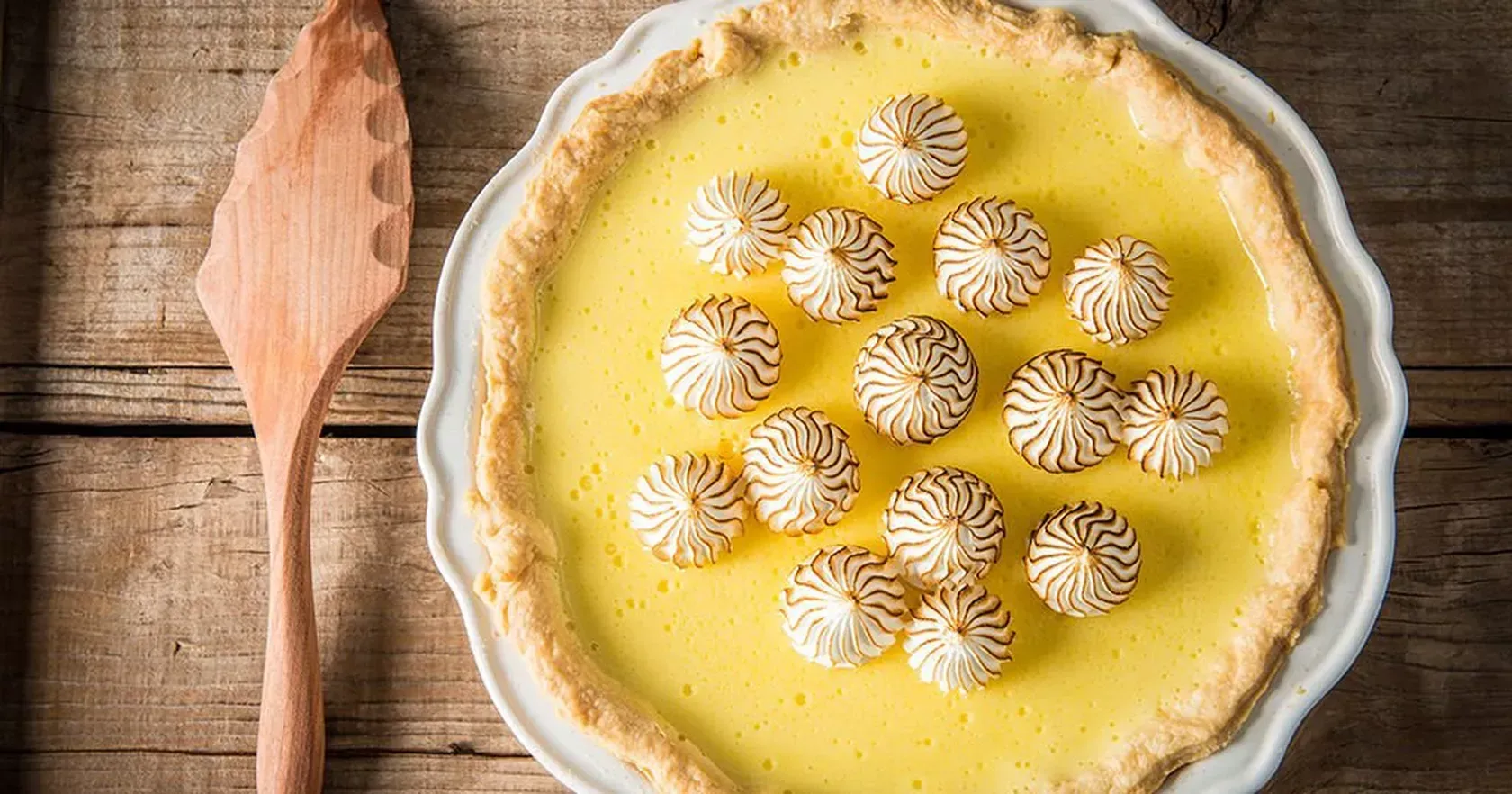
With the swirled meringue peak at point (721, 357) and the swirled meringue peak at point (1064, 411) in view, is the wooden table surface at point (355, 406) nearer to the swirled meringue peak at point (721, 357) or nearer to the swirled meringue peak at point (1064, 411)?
the swirled meringue peak at point (721, 357)

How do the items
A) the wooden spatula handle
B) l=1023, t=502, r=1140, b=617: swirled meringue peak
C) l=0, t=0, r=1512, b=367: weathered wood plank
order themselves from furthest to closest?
l=0, t=0, r=1512, b=367: weathered wood plank
the wooden spatula handle
l=1023, t=502, r=1140, b=617: swirled meringue peak

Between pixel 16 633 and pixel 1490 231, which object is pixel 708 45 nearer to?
pixel 1490 231

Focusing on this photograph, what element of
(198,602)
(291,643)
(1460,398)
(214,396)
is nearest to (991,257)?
(1460,398)

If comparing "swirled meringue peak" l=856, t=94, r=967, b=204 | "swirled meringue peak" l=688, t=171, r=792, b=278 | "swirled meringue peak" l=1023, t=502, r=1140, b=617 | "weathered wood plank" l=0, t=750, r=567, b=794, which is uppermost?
"swirled meringue peak" l=856, t=94, r=967, b=204

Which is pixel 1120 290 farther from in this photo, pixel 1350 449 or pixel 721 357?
pixel 721 357

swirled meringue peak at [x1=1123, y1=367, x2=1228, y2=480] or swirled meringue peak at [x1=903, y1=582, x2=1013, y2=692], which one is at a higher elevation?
swirled meringue peak at [x1=1123, y1=367, x2=1228, y2=480]

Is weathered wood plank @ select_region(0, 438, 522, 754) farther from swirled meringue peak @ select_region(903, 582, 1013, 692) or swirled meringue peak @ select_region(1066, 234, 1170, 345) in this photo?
swirled meringue peak @ select_region(1066, 234, 1170, 345)

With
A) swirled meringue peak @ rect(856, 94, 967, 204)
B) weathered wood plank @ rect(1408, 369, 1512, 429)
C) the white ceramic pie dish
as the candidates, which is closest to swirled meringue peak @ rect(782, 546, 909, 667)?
the white ceramic pie dish
